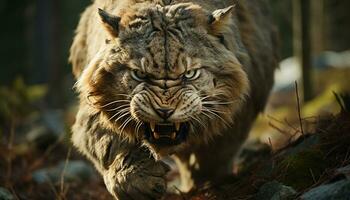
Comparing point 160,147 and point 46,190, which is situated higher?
point 160,147

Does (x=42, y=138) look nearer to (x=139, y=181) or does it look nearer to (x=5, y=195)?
(x=5, y=195)

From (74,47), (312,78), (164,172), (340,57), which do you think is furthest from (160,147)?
(340,57)

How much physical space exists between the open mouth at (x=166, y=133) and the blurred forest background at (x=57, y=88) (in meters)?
0.94

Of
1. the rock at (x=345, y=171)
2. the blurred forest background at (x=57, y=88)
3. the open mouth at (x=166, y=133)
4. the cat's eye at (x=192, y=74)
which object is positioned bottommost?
the blurred forest background at (x=57, y=88)

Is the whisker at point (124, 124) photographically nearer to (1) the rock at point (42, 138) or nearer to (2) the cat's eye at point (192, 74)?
(2) the cat's eye at point (192, 74)

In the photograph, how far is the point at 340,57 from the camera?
22703 millimetres

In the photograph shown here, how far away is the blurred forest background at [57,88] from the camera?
7613 millimetres

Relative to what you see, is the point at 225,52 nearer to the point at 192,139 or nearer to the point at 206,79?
the point at 206,79

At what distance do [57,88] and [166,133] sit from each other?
1508cm

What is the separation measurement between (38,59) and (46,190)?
1238cm

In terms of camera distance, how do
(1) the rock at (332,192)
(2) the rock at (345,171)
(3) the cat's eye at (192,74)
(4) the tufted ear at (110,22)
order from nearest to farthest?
(1) the rock at (332,192), (2) the rock at (345,171), (3) the cat's eye at (192,74), (4) the tufted ear at (110,22)

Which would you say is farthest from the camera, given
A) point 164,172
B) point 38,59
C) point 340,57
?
point 340,57

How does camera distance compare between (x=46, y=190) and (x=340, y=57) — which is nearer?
(x=46, y=190)

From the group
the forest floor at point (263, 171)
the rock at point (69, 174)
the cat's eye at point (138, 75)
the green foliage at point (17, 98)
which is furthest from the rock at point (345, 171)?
the green foliage at point (17, 98)
